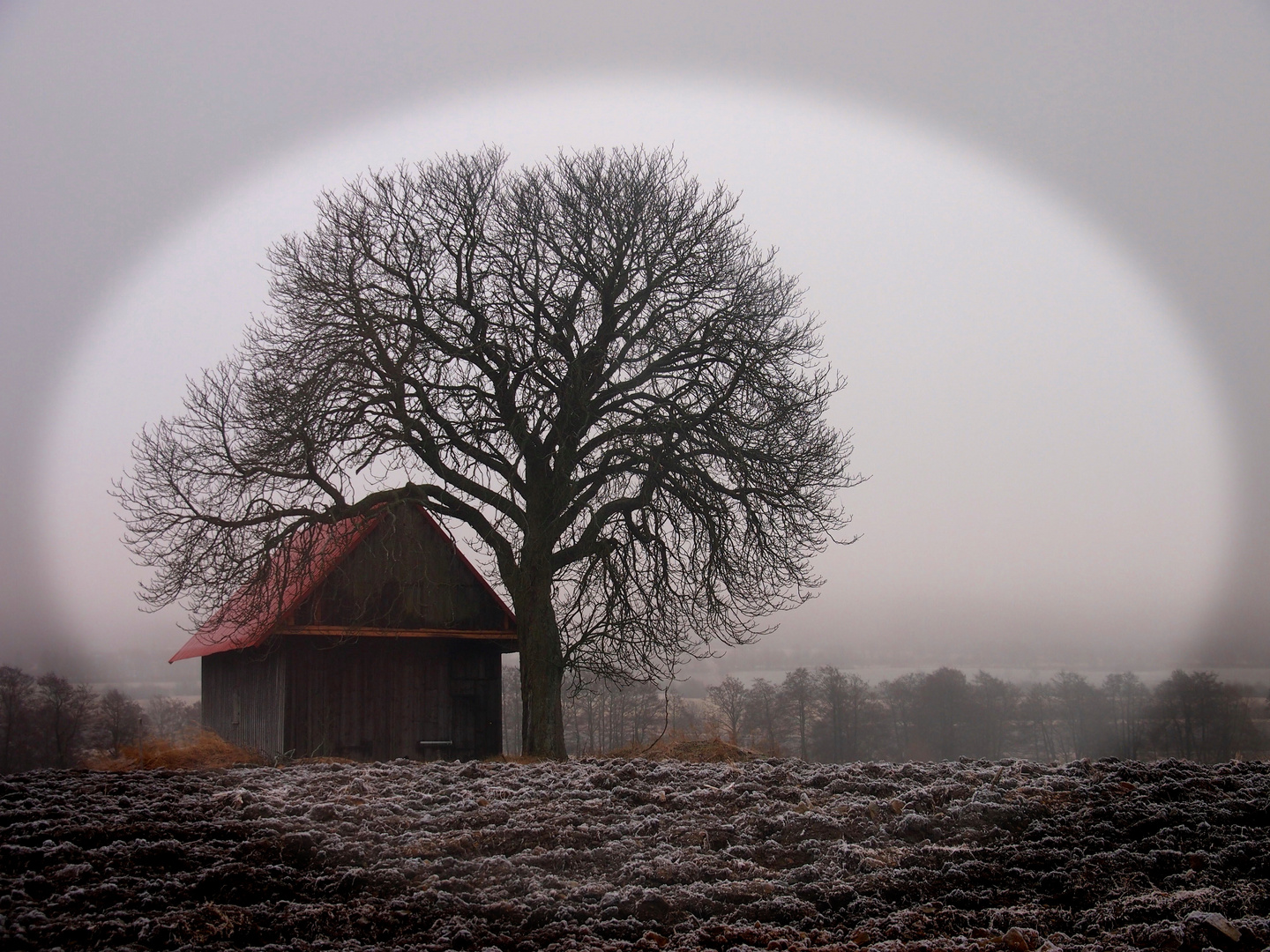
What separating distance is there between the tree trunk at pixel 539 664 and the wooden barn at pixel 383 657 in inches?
66.4

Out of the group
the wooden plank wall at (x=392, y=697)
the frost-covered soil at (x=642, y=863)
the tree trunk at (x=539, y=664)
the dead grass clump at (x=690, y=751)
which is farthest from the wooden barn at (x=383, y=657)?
the frost-covered soil at (x=642, y=863)

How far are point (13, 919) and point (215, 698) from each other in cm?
1959

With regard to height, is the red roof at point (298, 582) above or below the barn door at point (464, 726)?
above

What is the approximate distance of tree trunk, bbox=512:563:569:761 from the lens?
46.5 feet

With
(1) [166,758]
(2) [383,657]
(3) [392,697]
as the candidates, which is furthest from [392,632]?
(1) [166,758]

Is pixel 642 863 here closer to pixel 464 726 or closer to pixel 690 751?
pixel 690 751

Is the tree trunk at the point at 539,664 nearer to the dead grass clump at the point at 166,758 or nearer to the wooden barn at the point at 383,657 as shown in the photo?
the wooden barn at the point at 383,657

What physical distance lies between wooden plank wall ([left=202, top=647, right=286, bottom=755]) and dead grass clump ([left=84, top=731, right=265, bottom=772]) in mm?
3359

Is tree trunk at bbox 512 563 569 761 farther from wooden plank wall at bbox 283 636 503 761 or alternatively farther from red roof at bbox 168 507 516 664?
wooden plank wall at bbox 283 636 503 761

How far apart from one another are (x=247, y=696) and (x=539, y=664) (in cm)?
799

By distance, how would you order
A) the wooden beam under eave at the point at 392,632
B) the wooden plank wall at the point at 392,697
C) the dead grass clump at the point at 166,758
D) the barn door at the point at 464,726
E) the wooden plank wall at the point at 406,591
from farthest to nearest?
the barn door at the point at 464,726 → the wooden plank wall at the point at 392,697 → the wooden plank wall at the point at 406,591 → the wooden beam under eave at the point at 392,632 → the dead grass clump at the point at 166,758

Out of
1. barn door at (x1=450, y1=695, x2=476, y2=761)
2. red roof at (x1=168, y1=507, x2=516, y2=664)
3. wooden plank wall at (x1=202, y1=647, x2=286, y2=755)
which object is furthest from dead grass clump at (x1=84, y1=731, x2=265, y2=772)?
barn door at (x1=450, y1=695, x2=476, y2=761)

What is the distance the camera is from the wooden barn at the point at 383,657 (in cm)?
1577

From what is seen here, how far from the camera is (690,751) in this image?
11500 millimetres
